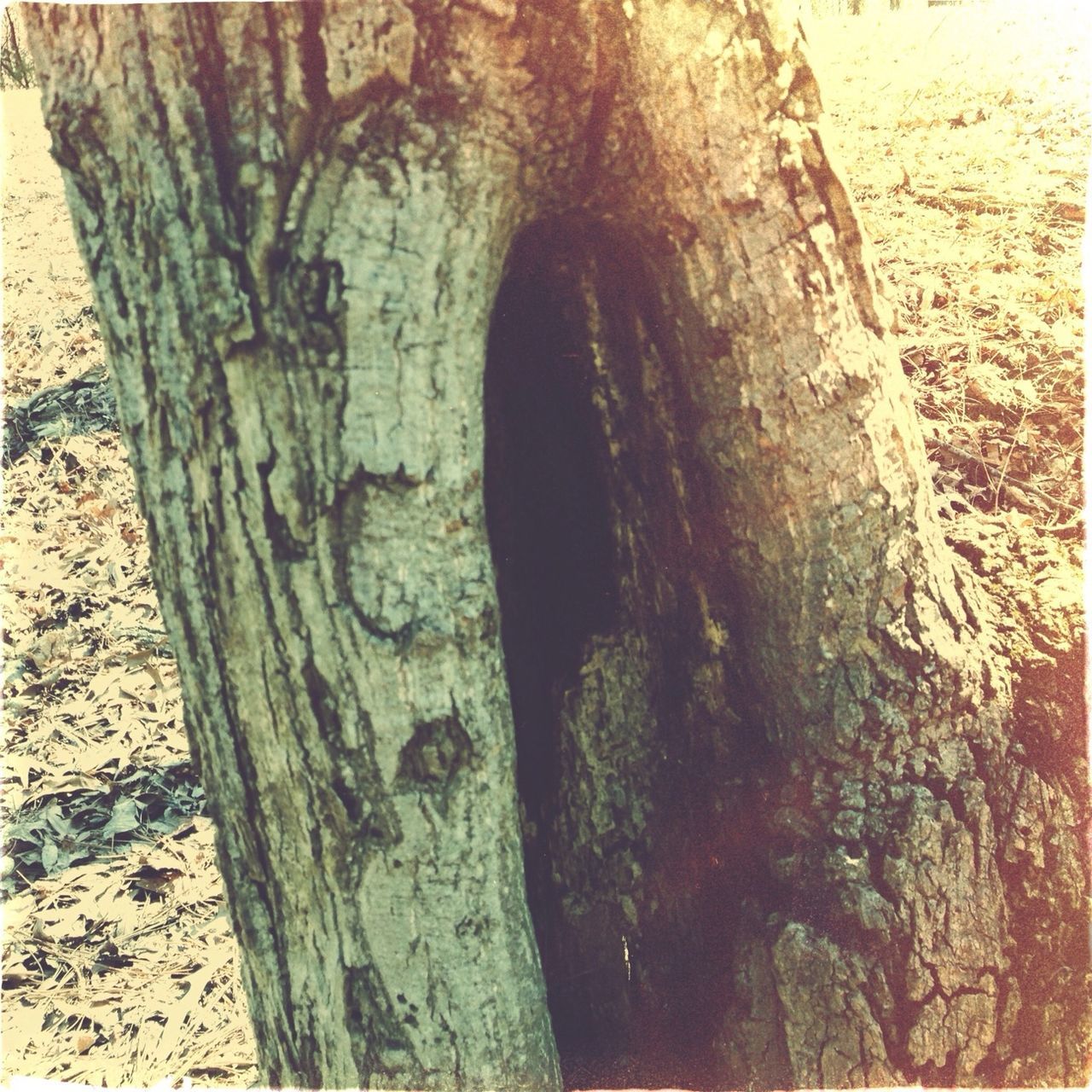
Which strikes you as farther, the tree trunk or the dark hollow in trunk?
the dark hollow in trunk

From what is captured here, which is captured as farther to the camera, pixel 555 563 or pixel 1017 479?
pixel 1017 479

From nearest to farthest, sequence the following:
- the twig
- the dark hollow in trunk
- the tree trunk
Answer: the tree trunk → the dark hollow in trunk → the twig

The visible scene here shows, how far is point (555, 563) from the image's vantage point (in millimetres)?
1838

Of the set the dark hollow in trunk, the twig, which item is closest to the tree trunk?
the dark hollow in trunk

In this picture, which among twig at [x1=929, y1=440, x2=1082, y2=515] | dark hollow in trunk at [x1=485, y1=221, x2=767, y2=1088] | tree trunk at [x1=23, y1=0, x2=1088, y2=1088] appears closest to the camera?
tree trunk at [x1=23, y1=0, x2=1088, y2=1088]

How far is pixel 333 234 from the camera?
50.5 inches

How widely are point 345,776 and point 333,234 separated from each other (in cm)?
78

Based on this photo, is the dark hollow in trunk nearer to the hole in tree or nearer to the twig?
the hole in tree

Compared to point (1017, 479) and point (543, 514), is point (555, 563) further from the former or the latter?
point (1017, 479)

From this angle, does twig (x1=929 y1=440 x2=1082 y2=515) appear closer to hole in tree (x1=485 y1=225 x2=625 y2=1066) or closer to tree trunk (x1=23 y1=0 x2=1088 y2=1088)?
tree trunk (x1=23 y1=0 x2=1088 y2=1088)

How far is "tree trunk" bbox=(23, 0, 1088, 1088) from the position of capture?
51.0 inches

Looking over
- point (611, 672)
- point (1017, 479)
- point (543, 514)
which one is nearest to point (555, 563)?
point (543, 514)

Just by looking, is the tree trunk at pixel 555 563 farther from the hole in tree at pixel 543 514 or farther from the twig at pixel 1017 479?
Result: the twig at pixel 1017 479

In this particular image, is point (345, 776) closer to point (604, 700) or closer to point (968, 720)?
point (604, 700)
